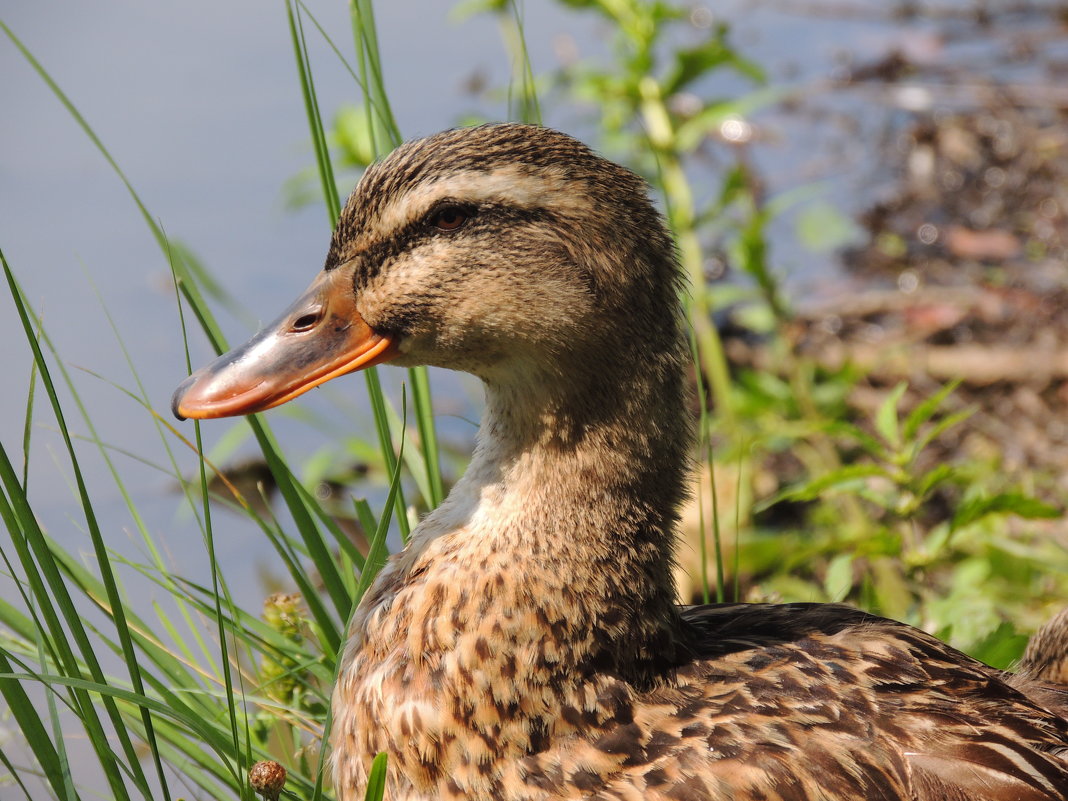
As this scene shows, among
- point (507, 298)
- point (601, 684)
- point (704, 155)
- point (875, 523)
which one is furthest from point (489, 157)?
point (704, 155)

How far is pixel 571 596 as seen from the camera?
6.45 ft

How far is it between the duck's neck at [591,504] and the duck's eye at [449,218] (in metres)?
0.26

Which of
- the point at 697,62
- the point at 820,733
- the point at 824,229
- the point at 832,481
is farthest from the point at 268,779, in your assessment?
the point at 824,229

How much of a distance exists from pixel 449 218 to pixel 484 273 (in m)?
0.10

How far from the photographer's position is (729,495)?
4.10 m

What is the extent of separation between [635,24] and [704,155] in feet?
8.04

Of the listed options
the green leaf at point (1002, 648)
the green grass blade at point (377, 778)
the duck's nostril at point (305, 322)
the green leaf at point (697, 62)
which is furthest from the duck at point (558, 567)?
the green leaf at point (697, 62)

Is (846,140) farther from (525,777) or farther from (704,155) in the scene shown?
(525,777)

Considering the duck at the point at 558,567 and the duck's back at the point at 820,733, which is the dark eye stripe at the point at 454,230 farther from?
the duck's back at the point at 820,733

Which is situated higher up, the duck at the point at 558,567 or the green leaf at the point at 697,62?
the green leaf at the point at 697,62

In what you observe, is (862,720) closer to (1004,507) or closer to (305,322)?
(1004,507)

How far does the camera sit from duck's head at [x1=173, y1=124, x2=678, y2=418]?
2014mm

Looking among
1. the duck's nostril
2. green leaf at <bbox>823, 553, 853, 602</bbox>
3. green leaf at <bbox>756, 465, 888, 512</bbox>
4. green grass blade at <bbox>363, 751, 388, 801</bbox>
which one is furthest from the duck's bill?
green leaf at <bbox>823, 553, 853, 602</bbox>

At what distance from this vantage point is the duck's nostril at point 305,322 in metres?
2.11
